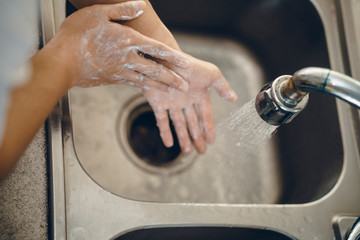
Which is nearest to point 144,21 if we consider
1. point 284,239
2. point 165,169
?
point 165,169

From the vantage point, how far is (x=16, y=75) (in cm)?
44

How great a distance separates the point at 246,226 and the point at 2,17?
0.51m

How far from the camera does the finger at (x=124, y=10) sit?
55 cm

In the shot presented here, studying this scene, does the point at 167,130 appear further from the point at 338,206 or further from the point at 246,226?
the point at 338,206

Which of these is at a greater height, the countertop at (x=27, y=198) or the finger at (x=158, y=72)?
the finger at (x=158, y=72)

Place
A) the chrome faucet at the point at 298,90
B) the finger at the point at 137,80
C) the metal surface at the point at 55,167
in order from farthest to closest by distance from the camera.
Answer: the finger at the point at 137,80, the metal surface at the point at 55,167, the chrome faucet at the point at 298,90

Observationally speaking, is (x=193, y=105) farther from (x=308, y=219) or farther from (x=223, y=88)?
(x=308, y=219)

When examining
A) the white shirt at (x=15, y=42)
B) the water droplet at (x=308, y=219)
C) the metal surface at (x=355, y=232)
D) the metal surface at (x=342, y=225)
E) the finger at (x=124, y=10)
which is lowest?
the water droplet at (x=308, y=219)

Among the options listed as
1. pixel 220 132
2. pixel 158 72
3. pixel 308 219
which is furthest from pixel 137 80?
pixel 308 219

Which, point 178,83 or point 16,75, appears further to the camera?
point 178,83

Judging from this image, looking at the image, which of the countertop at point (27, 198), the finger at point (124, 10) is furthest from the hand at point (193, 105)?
the countertop at point (27, 198)

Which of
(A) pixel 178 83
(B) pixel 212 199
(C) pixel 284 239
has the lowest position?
(B) pixel 212 199

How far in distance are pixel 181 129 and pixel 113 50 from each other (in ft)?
0.83

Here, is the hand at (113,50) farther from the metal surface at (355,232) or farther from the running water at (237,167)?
the metal surface at (355,232)
